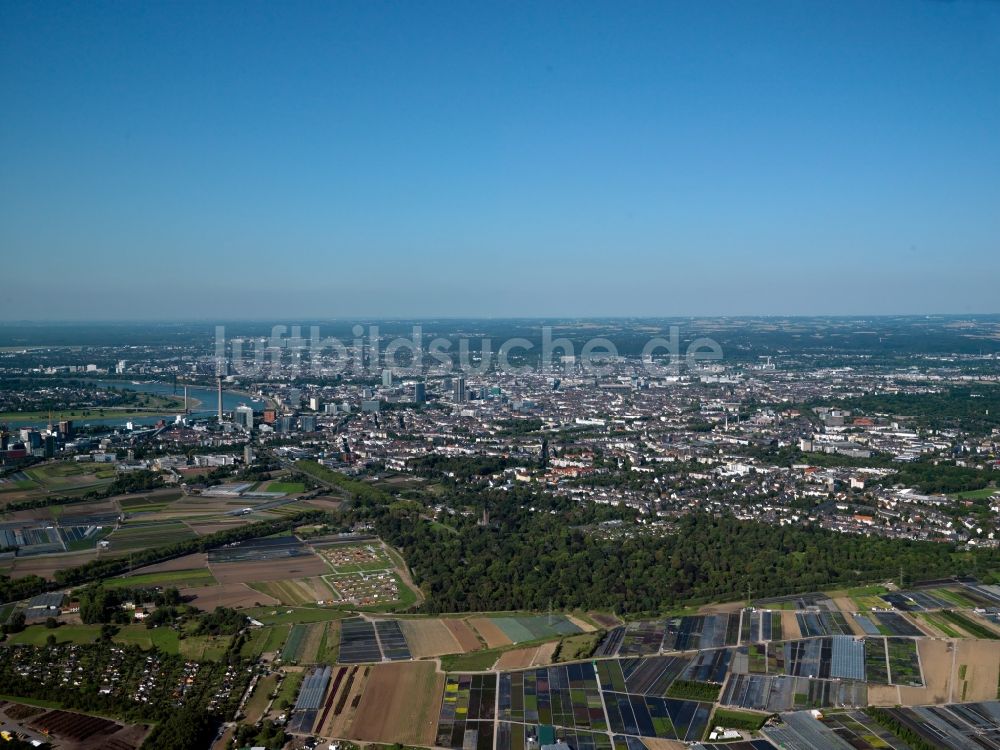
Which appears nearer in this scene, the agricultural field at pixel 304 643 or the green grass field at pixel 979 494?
the agricultural field at pixel 304 643

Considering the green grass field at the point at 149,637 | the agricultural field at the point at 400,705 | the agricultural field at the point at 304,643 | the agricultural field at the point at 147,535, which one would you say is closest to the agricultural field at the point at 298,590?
the agricultural field at the point at 304,643

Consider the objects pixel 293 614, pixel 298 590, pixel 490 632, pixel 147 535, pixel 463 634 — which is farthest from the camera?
pixel 147 535

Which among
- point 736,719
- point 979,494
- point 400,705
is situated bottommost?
point 400,705

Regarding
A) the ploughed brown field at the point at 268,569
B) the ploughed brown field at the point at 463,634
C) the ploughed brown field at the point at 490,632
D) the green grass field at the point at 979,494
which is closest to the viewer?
the ploughed brown field at the point at 463,634

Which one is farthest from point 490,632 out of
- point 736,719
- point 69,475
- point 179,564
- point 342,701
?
point 69,475

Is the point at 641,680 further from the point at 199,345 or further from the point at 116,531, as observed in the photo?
the point at 199,345

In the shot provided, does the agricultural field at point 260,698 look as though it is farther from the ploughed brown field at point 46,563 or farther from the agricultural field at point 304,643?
the ploughed brown field at point 46,563

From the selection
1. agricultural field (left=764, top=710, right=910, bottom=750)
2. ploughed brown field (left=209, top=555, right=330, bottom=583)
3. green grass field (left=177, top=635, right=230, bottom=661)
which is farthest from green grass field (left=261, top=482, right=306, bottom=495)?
agricultural field (left=764, top=710, right=910, bottom=750)

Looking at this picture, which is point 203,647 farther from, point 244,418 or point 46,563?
point 244,418
